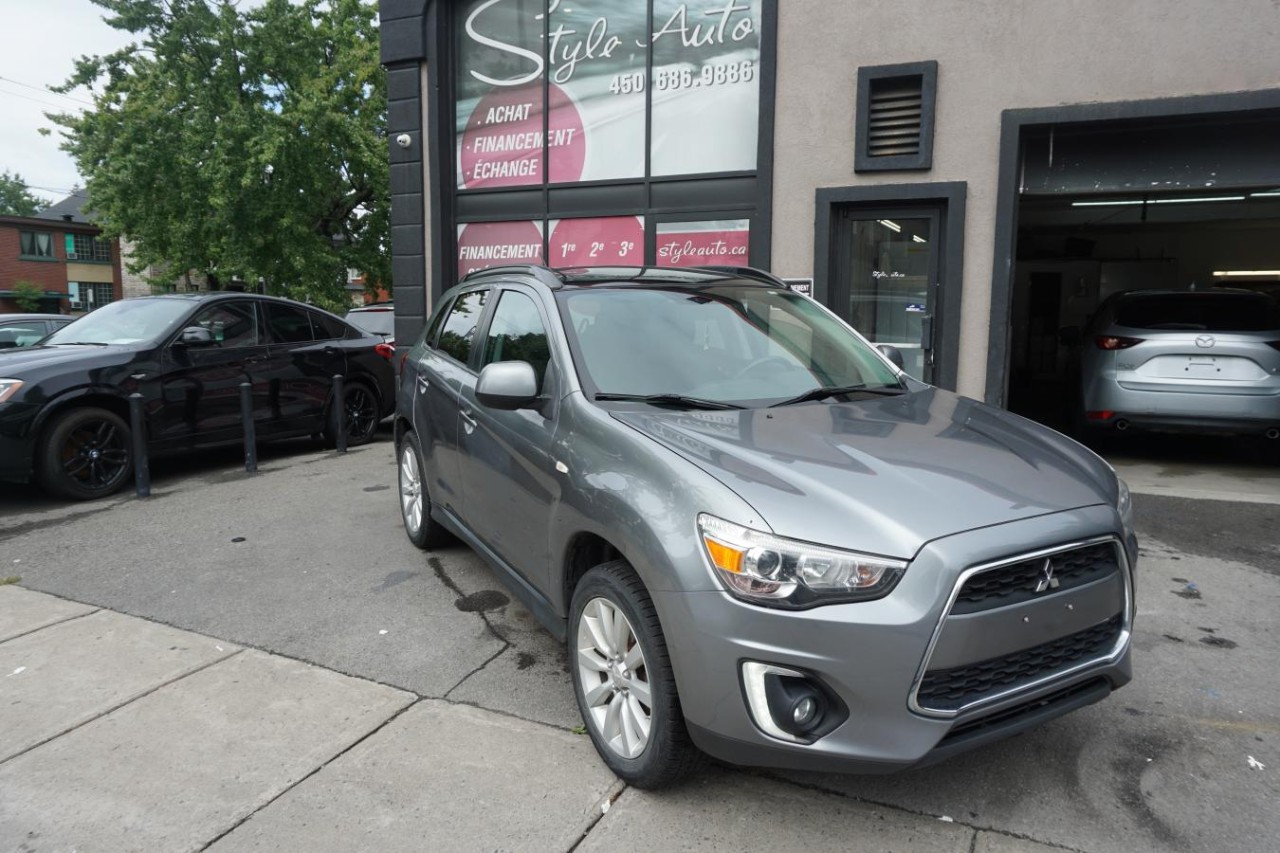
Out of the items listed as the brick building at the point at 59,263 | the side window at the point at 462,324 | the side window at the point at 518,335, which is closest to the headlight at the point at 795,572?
the side window at the point at 518,335

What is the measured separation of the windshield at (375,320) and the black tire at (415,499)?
285 inches

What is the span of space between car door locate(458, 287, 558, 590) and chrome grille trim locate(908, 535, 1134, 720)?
1487 millimetres

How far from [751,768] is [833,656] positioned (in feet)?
3.01

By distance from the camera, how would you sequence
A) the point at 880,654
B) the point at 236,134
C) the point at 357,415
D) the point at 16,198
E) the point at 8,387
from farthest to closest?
the point at 16,198 < the point at 236,134 < the point at 357,415 < the point at 8,387 < the point at 880,654

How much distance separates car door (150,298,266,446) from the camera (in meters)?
7.37

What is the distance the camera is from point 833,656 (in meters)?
2.25

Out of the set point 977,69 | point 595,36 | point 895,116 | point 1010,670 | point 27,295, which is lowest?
point 1010,670

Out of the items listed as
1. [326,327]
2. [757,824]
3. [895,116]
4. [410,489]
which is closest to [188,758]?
[757,824]

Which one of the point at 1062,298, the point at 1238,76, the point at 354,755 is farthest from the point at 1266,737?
the point at 1062,298

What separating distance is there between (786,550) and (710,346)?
1.49 m

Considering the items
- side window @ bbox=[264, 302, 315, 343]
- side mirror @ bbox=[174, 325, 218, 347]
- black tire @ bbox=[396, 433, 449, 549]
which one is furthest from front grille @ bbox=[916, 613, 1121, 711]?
side window @ bbox=[264, 302, 315, 343]

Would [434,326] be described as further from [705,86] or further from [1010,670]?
[705,86]

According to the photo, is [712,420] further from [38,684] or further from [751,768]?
[38,684]

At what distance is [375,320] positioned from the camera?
12.8m
